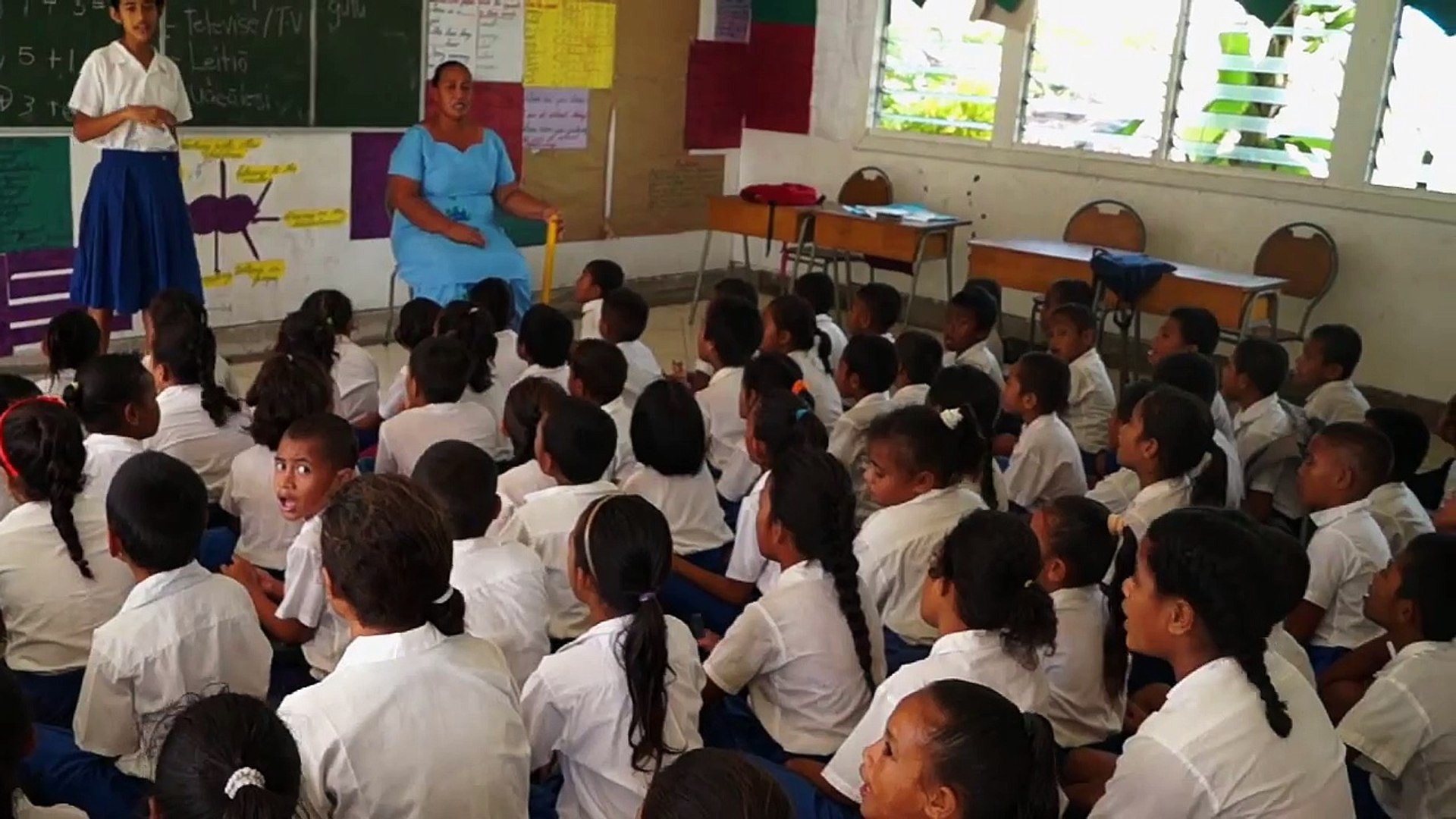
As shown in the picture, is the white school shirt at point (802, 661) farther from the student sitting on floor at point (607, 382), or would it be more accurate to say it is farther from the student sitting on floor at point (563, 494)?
the student sitting on floor at point (607, 382)

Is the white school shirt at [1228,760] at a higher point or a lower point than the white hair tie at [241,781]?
lower

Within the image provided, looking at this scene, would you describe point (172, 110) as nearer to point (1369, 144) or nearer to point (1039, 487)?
point (1039, 487)

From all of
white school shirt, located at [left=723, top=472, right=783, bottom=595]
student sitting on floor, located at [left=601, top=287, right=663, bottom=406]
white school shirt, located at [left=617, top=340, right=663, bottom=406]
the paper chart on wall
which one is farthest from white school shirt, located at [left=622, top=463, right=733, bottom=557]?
the paper chart on wall

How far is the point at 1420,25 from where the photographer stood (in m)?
5.52

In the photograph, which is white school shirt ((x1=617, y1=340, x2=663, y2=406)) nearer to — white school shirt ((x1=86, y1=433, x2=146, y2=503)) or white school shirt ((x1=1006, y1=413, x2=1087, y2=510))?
white school shirt ((x1=1006, y1=413, x2=1087, y2=510))

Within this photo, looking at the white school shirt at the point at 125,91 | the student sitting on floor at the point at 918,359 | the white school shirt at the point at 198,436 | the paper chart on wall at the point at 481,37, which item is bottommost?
the white school shirt at the point at 198,436

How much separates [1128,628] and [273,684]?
149 centimetres

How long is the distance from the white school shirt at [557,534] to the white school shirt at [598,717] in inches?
24.9

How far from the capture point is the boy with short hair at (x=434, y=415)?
3137mm

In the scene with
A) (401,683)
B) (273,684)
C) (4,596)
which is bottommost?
(273,684)

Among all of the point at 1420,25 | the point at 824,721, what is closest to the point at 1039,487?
the point at 824,721

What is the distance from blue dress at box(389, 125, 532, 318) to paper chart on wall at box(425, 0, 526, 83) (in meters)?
1.12

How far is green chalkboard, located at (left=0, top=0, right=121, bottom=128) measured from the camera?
4656mm

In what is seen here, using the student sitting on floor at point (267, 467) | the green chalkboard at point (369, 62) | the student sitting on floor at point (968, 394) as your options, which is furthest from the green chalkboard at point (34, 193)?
the student sitting on floor at point (968, 394)
